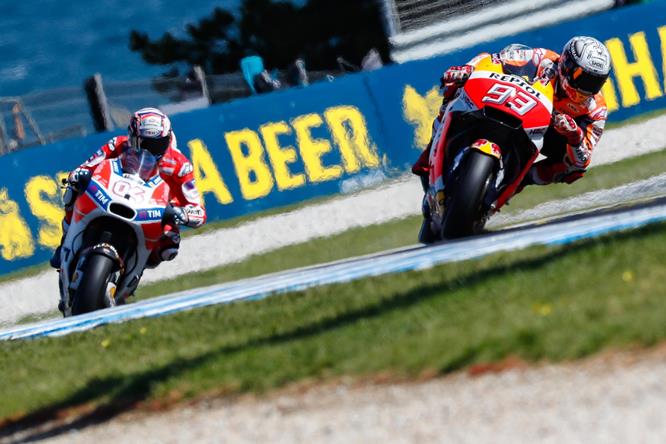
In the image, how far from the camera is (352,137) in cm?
1598

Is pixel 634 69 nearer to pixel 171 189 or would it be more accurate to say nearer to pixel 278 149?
pixel 278 149

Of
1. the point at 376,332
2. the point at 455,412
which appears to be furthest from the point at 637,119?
the point at 455,412

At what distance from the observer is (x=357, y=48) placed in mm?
26656

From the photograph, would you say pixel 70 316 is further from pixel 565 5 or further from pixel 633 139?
pixel 565 5

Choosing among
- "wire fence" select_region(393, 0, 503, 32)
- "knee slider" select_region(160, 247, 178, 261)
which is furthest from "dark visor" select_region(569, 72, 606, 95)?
"wire fence" select_region(393, 0, 503, 32)

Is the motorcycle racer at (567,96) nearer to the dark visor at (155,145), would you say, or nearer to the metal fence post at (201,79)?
the dark visor at (155,145)

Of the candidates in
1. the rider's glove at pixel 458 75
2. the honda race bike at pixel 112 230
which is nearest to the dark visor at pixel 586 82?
the rider's glove at pixel 458 75

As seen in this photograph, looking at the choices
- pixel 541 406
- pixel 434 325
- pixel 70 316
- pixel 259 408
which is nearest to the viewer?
pixel 541 406

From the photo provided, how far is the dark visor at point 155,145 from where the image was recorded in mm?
9797

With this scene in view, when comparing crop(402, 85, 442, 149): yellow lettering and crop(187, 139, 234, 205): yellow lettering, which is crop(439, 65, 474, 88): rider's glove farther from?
crop(402, 85, 442, 149): yellow lettering

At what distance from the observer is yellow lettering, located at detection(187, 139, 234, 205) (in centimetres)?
1535

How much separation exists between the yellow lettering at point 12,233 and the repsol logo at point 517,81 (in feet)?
22.9

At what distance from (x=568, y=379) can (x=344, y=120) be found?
11.0 meters

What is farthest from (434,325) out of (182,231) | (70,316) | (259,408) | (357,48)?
(357,48)
